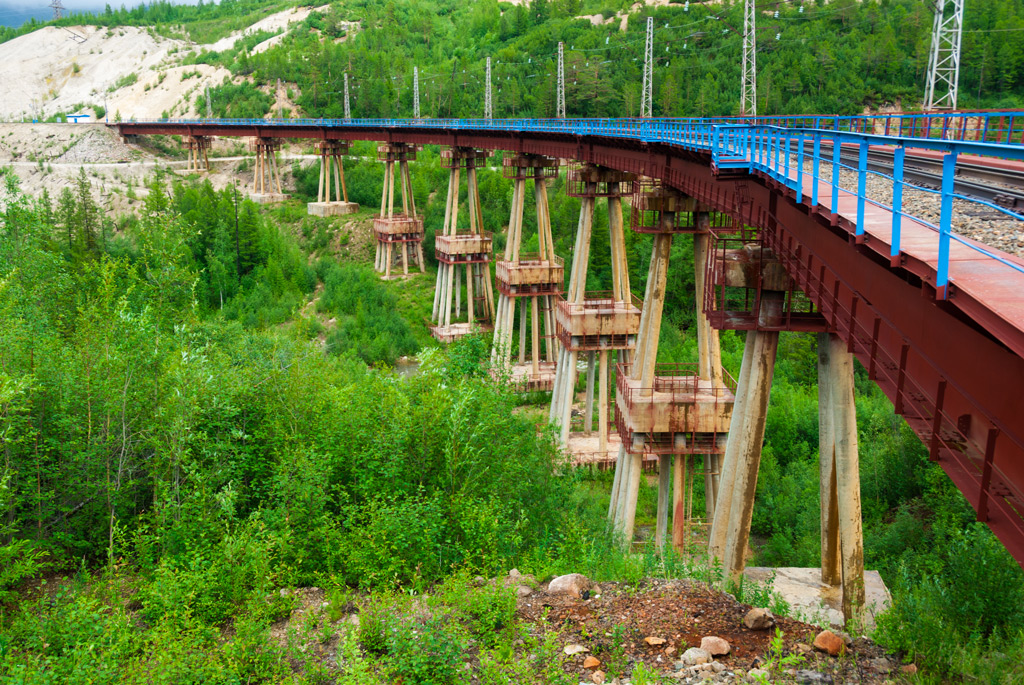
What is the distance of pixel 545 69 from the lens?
80750mm

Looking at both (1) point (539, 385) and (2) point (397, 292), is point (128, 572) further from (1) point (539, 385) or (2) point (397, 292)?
(2) point (397, 292)

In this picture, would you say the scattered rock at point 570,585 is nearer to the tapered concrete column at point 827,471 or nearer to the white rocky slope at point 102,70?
the tapered concrete column at point 827,471

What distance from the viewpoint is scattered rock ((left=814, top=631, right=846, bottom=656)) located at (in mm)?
8898

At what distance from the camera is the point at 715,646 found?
905 centimetres

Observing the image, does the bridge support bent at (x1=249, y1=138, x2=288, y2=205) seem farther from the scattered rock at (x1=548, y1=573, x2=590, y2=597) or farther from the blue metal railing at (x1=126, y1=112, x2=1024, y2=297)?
the scattered rock at (x1=548, y1=573, x2=590, y2=597)

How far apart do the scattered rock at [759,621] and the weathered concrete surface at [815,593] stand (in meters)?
1.75

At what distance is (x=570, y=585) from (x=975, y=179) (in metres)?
7.66

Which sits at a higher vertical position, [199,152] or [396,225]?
[199,152]

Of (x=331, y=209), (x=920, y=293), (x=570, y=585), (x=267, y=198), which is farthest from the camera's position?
(x=267, y=198)

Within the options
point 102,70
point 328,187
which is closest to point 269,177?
point 328,187

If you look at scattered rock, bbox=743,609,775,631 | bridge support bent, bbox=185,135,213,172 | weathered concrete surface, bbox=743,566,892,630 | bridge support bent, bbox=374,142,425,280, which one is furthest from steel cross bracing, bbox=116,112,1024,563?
bridge support bent, bbox=185,135,213,172

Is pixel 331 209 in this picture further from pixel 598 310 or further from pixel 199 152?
pixel 598 310

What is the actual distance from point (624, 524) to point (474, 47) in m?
96.6

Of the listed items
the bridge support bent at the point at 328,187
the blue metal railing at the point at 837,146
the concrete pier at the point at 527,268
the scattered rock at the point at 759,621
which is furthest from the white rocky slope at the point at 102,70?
the scattered rock at the point at 759,621
